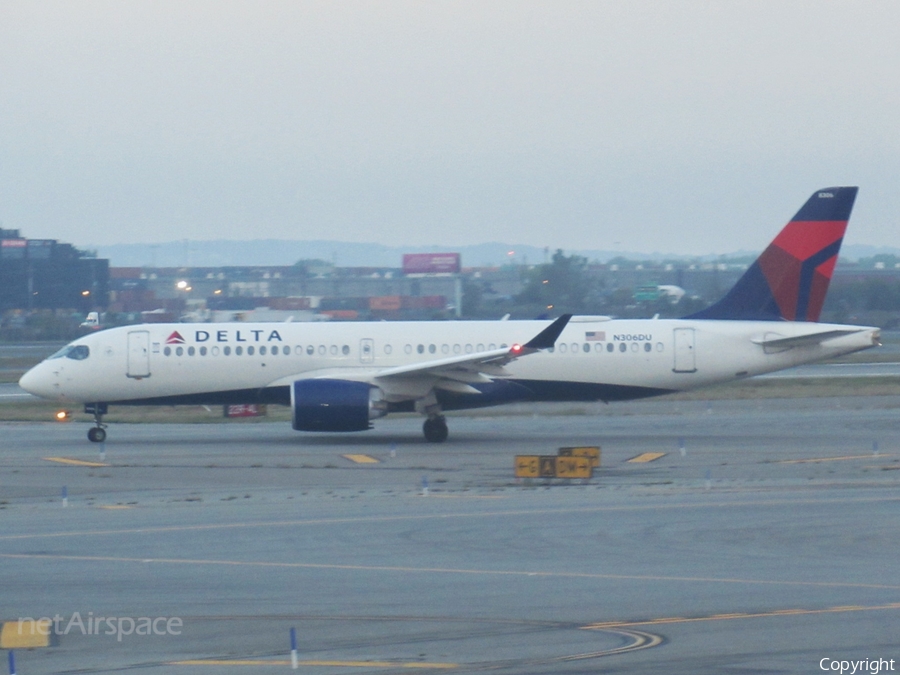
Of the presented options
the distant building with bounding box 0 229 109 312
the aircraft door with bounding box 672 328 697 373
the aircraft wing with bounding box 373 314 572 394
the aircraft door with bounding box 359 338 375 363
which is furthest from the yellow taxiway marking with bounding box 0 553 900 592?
the distant building with bounding box 0 229 109 312

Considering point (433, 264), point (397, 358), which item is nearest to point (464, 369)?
point (397, 358)

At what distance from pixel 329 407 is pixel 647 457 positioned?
24.1ft

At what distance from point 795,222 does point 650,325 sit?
15.2 ft

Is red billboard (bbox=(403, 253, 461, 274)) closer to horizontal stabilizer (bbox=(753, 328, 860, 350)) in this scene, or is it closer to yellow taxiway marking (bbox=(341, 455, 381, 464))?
horizontal stabilizer (bbox=(753, 328, 860, 350))

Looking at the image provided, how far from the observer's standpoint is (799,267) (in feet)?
90.3

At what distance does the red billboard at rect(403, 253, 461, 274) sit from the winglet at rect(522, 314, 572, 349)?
288ft

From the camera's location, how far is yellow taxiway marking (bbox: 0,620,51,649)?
29.5 feet

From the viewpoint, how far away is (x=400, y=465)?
22.5 m

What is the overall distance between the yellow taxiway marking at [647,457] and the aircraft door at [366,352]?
291 inches

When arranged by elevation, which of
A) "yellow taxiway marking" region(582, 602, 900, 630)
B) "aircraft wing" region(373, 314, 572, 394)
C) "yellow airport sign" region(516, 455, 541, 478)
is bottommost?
"yellow taxiway marking" region(582, 602, 900, 630)

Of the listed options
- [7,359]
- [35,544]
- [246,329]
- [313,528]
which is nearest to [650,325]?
[246,329]

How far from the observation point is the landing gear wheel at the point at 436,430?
2652cm

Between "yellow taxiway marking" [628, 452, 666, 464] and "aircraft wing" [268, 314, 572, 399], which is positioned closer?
"yellow taxiway marking" [628, 452, 666, 464]

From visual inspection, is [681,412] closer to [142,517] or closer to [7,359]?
[142,517]
